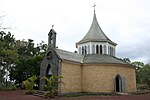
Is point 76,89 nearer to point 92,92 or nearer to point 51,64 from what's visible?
point 92,92

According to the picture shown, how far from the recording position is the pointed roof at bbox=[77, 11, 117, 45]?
38.4 meters

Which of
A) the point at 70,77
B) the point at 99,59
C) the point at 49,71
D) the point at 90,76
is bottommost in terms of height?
the point at 70,77

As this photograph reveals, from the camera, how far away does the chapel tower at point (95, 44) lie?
37.9 m

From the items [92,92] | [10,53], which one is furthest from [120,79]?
[10,53]

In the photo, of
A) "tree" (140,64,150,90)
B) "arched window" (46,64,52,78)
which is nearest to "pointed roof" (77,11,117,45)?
"arched window" (46,64,52,78)

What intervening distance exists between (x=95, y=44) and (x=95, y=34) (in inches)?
89.6

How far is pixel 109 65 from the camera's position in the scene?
33281mm

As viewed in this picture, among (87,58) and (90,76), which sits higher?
(87,58)

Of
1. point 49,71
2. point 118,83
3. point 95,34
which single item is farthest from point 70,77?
point 95,34

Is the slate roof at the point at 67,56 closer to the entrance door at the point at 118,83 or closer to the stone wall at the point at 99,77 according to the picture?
the stone wall at the point at 99,77

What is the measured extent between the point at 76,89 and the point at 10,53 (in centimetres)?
1576

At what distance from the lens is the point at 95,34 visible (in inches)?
1553

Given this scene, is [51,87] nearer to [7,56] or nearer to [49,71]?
[49,71]

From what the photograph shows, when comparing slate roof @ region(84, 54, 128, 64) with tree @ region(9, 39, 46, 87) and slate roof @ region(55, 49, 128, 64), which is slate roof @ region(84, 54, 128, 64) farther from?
tree @ region(9, 39, 46, 87)
